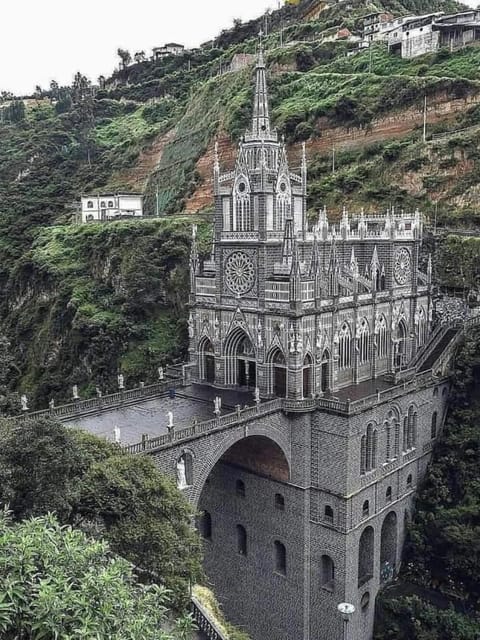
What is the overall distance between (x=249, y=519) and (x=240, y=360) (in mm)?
9244

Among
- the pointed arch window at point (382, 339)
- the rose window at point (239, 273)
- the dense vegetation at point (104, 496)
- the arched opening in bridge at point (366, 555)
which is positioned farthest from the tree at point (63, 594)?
the pointed arch window at point (382, 339)

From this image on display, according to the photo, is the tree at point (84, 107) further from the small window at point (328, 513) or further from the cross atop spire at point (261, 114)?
the small window at point (328, 513)

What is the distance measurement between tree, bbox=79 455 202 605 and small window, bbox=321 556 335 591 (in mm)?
13672

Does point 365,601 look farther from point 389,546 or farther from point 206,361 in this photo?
point 206,361

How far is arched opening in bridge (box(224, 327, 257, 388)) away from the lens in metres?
36.2

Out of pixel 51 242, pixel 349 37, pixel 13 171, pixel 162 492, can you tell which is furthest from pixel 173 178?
pixel 162 492

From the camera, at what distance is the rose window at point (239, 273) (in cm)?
3522

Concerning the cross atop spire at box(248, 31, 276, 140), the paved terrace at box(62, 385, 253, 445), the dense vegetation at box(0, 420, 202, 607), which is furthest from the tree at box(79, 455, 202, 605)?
the cross atop spire at box(248, 31, 276, 140)

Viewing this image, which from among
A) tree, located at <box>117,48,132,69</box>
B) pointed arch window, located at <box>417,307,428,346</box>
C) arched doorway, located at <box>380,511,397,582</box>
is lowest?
arched doorway, located at <box>380,511,397,582</box>

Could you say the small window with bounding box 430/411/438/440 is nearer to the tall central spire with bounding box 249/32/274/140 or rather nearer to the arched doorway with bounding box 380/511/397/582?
the arched doorway with bounding box 380/511/397/582

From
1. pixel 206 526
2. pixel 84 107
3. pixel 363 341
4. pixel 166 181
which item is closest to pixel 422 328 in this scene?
pixel 363 341

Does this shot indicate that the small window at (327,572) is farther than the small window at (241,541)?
No

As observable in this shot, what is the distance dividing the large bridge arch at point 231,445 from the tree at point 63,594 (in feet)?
45.5

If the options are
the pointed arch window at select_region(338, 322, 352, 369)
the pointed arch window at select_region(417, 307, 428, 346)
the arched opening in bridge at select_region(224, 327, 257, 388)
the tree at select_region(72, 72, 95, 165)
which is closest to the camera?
the arched opening in bridge at select_region(224, 327, 257, 388)
